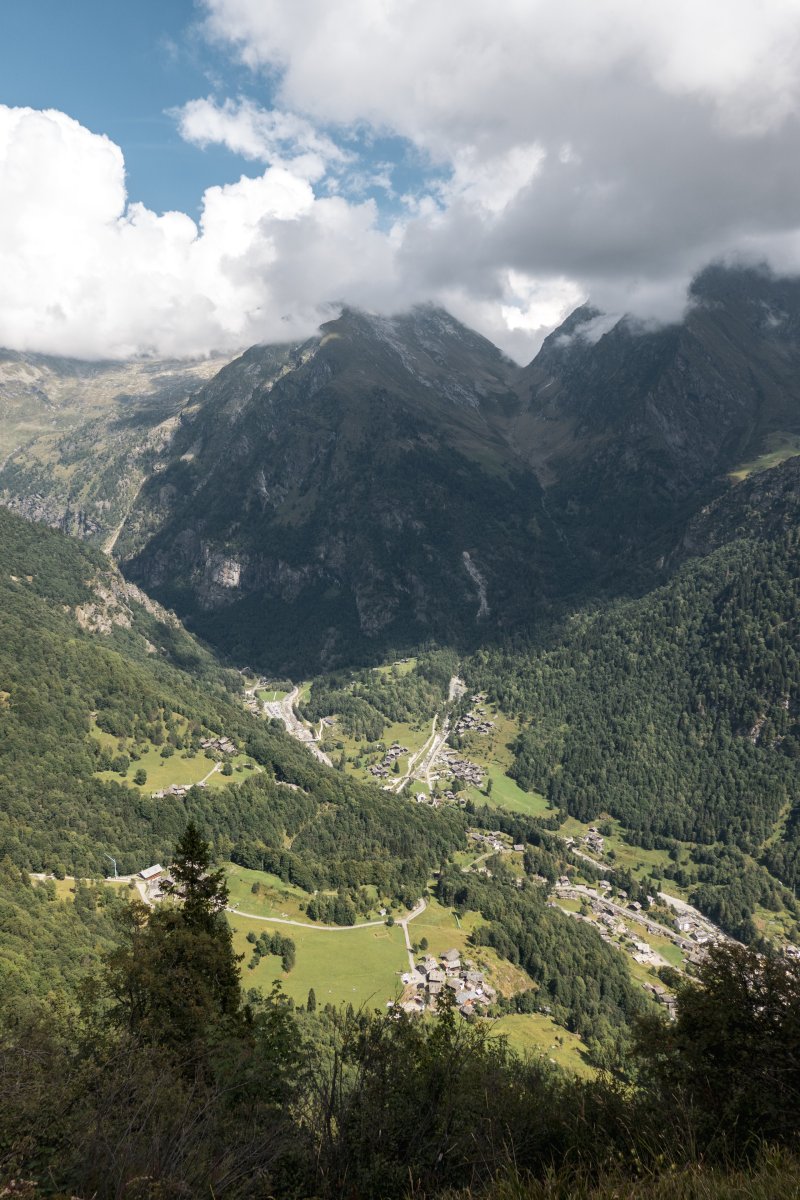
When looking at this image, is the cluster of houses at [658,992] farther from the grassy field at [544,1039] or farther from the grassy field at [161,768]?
the grassy field at [161,768]

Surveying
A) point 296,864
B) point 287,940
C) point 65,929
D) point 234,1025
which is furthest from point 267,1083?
point 296,864

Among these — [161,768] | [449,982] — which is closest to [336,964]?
[449,982]

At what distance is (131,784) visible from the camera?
6373 inches

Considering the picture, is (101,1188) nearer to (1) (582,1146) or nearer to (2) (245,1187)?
(2) (245,1187)

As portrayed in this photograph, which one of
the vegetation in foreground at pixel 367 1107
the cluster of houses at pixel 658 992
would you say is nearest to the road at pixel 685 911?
the cluster of houses at pixel 658 992

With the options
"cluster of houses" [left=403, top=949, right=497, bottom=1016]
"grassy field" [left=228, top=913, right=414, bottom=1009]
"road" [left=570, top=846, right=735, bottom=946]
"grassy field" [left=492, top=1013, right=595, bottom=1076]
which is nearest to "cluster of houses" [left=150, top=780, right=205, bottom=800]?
"grassy field" [left=228, top=913, right=414, bottom=1009]

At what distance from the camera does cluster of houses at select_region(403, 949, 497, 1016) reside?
346 ft

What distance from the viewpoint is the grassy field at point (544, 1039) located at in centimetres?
9819

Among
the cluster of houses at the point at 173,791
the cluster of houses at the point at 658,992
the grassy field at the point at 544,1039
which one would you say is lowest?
the cluster of houses at the point at 658,992

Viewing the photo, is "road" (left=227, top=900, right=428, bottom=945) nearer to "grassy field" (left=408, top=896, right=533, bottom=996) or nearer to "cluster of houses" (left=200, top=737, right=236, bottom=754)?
"grassy field" (left=408, top=896, right=533, bottom=996)

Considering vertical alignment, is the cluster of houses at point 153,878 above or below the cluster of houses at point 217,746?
below

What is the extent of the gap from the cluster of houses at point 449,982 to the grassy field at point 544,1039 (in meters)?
5.48

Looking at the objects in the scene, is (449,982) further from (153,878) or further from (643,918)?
(643,918)

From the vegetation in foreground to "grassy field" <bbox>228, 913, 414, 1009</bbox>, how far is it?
239 feet
